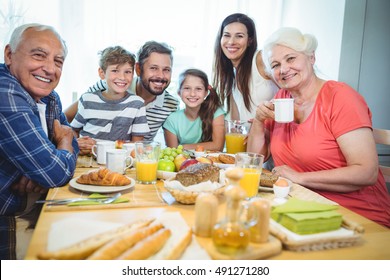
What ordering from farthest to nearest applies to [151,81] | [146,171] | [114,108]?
[151,81], [114,108], [146,171]

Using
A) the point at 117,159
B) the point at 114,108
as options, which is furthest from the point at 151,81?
the point at 117,159

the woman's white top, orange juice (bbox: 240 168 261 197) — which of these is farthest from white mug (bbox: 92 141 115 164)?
the woman's white top

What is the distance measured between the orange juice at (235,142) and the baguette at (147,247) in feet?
4.34

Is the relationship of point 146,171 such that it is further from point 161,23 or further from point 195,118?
point 161,23

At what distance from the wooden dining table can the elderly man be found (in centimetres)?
12

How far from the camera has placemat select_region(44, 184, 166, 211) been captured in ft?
3.30

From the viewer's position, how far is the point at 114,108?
2.21m

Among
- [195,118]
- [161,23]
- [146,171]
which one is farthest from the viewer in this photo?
[161,23]

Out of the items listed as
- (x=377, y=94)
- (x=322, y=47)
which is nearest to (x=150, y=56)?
(x=322, y=47)

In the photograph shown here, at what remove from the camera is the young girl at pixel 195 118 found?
2410 mm

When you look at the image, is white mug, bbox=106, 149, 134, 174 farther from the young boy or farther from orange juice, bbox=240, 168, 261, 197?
the young boy

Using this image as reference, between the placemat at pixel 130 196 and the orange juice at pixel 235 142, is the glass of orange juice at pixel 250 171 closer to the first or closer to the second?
the placemat at pixel 130 196

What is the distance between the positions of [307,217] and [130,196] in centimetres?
60
